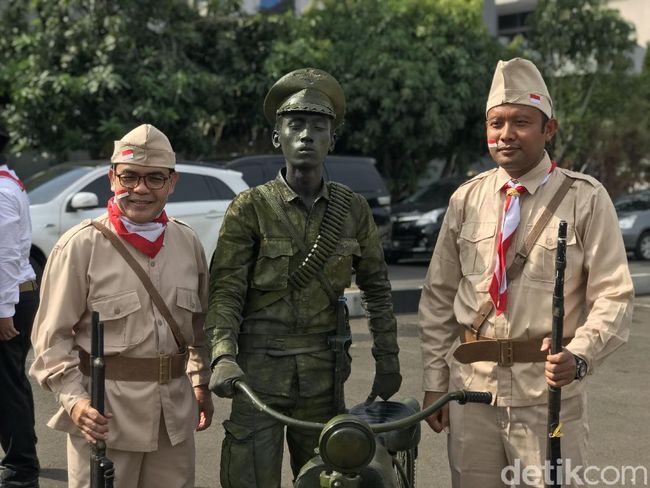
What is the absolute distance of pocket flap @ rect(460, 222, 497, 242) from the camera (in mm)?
3840

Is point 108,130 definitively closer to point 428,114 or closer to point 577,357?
point 428,114

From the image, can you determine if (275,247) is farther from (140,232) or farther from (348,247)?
(140,232)

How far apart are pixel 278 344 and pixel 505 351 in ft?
2.63

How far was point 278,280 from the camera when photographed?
3.75 metres

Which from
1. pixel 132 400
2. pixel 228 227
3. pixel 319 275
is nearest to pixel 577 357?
pixel 319 275

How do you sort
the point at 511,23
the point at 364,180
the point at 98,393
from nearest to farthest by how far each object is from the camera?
the point at 98,393 → the point at 364,180 → the point at 511,23

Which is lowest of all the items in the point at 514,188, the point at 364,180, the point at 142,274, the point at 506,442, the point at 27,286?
the point at 364,180

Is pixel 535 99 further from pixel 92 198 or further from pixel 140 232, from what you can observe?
pixel 92 198

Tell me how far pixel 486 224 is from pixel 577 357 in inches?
26.0

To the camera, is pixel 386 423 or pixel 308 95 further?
pixel 308 95

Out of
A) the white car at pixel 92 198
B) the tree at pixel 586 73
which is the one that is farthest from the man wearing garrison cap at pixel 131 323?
the tree at pixel 586 73

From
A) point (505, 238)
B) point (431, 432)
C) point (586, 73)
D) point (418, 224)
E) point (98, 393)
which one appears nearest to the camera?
point (98, 393)

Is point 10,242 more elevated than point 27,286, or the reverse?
point 10,242

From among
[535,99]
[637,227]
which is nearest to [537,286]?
[535,99]
